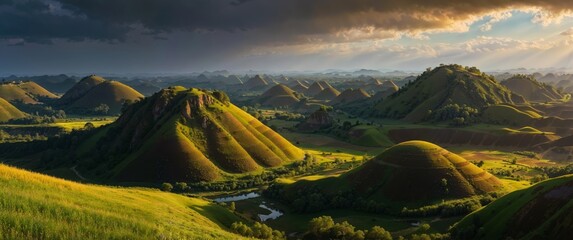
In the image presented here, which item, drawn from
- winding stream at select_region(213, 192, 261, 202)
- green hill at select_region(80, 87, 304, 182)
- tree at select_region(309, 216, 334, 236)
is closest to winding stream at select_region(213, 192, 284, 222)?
winding stream at select_region(213, 192, 261, 202)

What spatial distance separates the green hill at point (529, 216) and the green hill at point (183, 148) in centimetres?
9880

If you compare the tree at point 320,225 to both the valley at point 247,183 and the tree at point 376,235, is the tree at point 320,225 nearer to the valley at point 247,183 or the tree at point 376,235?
the valley at point 247,183

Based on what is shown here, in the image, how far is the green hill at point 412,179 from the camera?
122 m

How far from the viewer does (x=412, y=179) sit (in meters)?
126

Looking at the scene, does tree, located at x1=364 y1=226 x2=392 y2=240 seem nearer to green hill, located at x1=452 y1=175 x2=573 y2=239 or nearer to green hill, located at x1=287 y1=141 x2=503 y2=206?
green hill, located at x1=452 y1=175 x2=573 y2=239

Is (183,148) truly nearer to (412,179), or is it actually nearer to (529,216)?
(412,179)

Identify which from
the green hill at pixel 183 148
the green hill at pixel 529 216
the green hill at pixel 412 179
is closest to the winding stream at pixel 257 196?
the green hill at pixel 412 179

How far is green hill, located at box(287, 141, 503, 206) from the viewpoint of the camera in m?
122

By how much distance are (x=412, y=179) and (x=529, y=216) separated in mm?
46986

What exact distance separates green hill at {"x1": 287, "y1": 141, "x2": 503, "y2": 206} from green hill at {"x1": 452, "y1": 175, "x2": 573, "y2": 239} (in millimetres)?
27048

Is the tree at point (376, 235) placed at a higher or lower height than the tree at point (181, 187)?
higher

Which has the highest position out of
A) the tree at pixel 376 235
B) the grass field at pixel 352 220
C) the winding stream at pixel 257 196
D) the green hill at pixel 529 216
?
the green hill at pixel 529 216

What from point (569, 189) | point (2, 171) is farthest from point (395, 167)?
point (2, 171)

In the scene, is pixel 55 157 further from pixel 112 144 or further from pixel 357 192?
pixel 357 192
